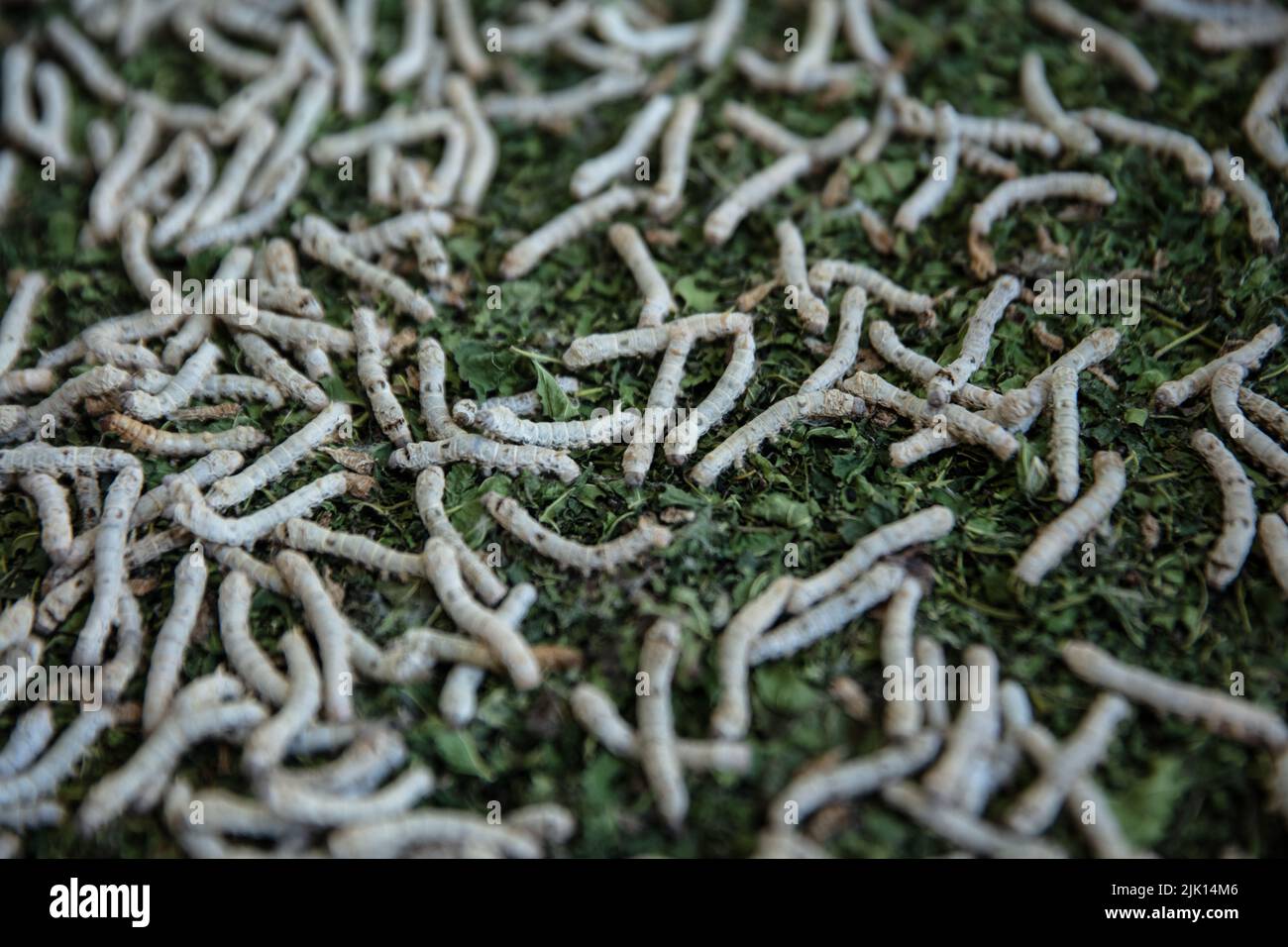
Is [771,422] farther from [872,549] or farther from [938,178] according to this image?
[938,178]

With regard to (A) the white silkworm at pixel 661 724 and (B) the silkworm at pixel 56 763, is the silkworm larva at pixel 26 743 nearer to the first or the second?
(B) the silkworm at pixel 56 763

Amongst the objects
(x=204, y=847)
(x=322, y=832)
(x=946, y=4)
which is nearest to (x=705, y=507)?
(x=322, y=832)

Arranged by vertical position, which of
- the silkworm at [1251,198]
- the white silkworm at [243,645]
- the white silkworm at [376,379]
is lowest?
the white silkworm at [243,645]

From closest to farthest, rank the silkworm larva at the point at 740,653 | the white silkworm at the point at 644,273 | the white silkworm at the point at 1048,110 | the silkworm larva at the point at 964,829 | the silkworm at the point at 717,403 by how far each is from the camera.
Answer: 1. the silkworm larva at the point at 964,829
2. the silkworm larva at the point at 740,653
3. the silkworm at the point at 717,403
4. the white silkworm at the point at 644,273
5. the white silkworm at the point at 1048,110

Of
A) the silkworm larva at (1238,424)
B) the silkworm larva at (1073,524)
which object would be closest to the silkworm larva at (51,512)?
the silkworm larva at (1073,524)

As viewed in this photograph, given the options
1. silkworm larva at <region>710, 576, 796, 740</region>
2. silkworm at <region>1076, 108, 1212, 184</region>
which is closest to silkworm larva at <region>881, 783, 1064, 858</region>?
silkworm larva at <region>710, 576, 796, 740</region>

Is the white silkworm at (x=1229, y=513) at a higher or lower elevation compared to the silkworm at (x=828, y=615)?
higher
